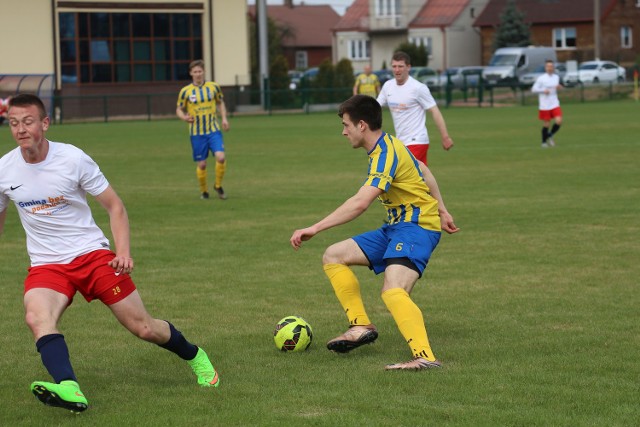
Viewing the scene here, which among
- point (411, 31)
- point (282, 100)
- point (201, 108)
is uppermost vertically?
point (411, 31)

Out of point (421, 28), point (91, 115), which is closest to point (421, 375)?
point (91, 115)

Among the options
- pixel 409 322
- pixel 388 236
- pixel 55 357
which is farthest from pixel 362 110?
pixel 55 357

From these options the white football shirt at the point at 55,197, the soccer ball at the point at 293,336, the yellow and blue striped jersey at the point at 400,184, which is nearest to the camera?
the white football shirt at the point at 55,197

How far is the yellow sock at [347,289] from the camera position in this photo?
7383 mm

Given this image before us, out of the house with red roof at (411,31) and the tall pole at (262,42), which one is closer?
the tall pole at (262,42)

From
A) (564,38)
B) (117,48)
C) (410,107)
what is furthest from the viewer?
(564,38)

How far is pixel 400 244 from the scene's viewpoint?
23.2ft

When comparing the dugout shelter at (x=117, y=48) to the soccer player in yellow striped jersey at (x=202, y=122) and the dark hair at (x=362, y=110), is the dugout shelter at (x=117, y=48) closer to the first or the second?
the soccer player in yellow striped jersey at (x=202, y=122)

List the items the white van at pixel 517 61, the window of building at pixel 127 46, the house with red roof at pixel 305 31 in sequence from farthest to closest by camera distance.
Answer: the house with red roof at pixel 305 31 → the white van at pixel 517 61 → the window of building at pixel 127 46

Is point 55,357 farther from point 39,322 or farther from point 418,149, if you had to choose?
point 418,149

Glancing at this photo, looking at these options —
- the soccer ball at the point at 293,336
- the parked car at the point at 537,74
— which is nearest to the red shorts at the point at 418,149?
the soccer ball at the point at 293,336

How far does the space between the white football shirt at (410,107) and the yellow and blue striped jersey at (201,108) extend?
11.8 ft

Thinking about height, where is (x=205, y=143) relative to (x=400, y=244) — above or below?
above

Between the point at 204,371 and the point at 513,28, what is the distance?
7971 centimetres
